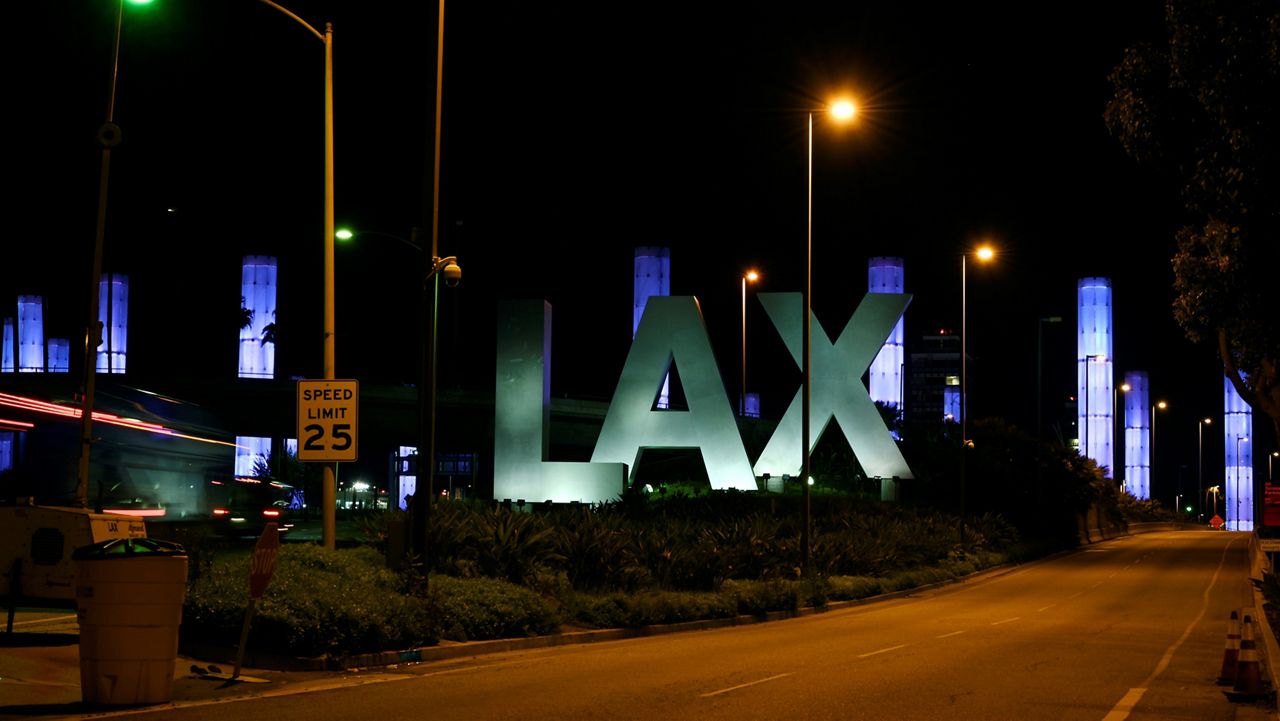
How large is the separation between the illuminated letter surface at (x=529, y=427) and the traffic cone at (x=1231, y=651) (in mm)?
22911

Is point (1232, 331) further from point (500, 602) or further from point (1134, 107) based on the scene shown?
point (500, 602)

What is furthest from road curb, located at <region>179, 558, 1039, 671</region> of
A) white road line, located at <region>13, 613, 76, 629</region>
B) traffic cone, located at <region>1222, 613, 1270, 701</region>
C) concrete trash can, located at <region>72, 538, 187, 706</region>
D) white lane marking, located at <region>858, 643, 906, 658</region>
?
traffic cone, located at <region>1222, 613, 1270, 701</region>

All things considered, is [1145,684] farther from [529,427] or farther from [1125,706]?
[529,427]

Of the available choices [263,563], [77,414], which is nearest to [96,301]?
[77,414]

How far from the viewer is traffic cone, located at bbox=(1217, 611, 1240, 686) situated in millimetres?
14320

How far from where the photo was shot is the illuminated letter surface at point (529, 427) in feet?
119

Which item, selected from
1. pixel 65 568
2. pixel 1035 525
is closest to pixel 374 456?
pixel 1035 525

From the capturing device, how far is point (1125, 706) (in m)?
13.6

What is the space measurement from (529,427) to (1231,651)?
24.5m

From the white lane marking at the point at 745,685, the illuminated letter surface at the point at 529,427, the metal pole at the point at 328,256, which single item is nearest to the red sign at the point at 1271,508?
the illuminated letter surface at the point at 529,427

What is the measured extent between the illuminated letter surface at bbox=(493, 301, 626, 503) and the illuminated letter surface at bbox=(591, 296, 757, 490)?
6.27ft

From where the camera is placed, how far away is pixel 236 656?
15.0 m

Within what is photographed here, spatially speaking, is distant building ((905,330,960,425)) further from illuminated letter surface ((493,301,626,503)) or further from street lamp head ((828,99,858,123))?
street lamp head ((828,99,858,123))

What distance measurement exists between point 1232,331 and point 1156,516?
94266 millimetres
